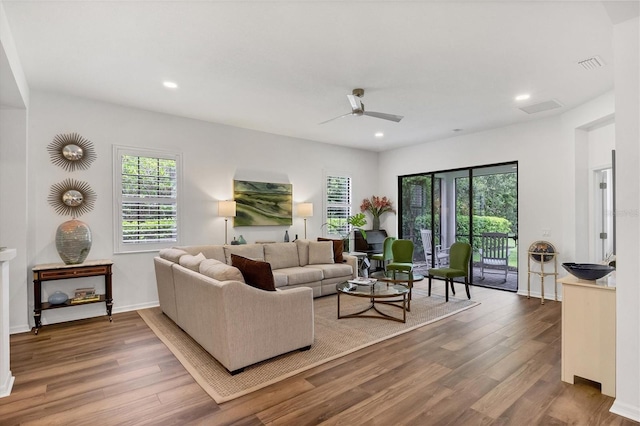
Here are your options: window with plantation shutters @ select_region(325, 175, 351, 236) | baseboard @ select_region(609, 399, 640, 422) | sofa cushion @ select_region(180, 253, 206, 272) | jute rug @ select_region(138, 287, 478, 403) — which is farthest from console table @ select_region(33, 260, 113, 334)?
baseboard @ select_region(609, 399, 640, 422)

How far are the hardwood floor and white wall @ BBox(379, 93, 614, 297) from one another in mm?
2222

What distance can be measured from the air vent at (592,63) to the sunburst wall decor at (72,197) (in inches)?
242

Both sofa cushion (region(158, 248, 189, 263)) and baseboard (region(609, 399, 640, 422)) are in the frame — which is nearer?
baseboard (region(609, 399, 640, 422))

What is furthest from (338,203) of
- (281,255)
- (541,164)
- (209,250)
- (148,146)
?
(148,146)

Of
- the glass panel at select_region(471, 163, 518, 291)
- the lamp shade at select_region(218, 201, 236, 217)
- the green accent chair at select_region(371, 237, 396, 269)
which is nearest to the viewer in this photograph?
the lamp shade at select_region(218, 201, 236, 217)

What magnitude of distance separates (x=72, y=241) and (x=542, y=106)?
669 centimetres

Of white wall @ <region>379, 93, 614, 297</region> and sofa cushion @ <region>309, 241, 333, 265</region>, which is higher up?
white wall @ <region>379, 93, 614, 297</region>

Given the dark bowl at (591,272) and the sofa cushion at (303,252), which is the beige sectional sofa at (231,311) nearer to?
the sofa cushion at (303,252)

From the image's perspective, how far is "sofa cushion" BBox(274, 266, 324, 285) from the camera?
5078 mm

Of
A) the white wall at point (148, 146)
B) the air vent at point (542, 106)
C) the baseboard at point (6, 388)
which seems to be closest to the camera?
the baseboard at point (6, 388)

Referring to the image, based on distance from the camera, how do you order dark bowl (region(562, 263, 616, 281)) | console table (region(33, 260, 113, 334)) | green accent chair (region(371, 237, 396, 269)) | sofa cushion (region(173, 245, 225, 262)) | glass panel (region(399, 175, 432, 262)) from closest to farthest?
1. dark bowl (region(562, 263, 616, 281))
2. console table (region(33, 260, 113, 334))
3. sofa cushion (region(173, 245, 225, 262))
4. green accent chair (region(371, 237, 396, 269))
5. glass panel (region(399, 175, 432, 262))

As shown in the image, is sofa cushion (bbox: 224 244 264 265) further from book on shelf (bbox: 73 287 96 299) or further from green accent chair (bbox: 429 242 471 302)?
green accent chair (bbox: 429 242 471 302)

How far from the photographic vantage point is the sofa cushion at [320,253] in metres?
5.98

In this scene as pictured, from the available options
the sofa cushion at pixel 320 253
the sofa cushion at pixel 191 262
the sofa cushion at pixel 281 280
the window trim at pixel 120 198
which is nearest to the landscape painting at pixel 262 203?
the sofa cushion at pixel 320 253
